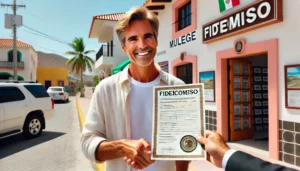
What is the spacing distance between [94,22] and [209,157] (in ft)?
57.0

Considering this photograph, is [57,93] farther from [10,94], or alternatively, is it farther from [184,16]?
[184,16]

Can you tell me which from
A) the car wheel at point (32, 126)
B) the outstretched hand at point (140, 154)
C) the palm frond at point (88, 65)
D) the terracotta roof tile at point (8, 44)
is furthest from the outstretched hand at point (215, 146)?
the palm frond at point (88, 65)

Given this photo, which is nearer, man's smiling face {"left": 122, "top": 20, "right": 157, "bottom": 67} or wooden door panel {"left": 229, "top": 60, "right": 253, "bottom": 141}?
man's smiling face {"left": 122, "top": 20, "right": 157, "bottom": 67}

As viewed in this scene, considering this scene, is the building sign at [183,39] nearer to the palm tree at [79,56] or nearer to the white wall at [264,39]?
the white wall at [264,39]

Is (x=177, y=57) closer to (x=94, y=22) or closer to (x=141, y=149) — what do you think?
(x=141, y=149)

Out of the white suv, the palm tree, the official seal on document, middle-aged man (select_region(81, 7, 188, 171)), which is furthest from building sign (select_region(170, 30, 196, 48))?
the palm tree

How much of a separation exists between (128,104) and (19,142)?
21.6 feet

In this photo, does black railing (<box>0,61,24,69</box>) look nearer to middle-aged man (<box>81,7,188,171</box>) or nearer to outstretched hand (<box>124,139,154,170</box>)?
middle-aged man (<box>81,7,188,171</box>)

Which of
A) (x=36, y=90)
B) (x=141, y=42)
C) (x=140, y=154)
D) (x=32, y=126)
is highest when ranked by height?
(x=141, y=42)

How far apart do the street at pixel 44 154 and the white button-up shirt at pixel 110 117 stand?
11.4 feet

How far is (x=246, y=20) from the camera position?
534cm

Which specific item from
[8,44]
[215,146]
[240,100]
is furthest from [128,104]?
[8,44]

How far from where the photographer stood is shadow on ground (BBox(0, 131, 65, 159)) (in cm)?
591

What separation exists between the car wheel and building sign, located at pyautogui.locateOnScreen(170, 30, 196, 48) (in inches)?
213
